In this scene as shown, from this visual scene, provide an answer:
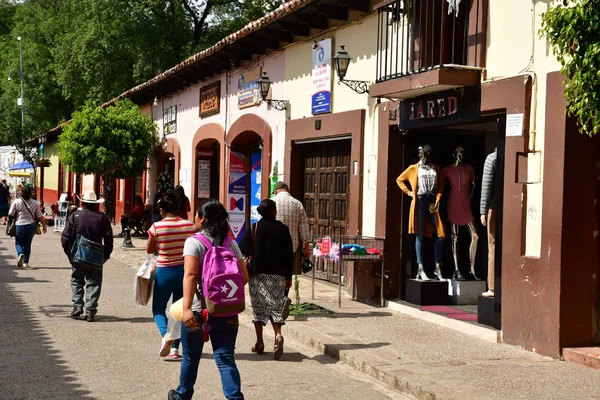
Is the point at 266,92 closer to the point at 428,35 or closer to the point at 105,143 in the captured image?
the point at 428,35

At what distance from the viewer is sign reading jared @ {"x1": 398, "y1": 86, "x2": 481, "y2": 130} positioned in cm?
967

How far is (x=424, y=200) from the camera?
11234 millimetres

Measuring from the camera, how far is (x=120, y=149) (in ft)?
79.2

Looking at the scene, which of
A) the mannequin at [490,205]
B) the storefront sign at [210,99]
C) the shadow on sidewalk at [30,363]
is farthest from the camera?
the storefront sign at [210,99]

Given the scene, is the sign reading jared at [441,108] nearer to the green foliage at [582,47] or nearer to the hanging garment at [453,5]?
the hanging garment at [453,5]

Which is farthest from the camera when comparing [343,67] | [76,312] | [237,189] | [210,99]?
[210,99]

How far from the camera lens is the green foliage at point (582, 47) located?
6.08 meters

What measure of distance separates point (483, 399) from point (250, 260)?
3.19m

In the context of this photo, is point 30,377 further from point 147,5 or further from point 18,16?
point 18,16

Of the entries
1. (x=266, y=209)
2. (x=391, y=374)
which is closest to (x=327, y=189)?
(x=266, y=209)

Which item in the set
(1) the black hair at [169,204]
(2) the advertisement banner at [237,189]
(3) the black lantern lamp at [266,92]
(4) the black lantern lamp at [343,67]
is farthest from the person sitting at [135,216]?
(1) the black hair at [169,204]

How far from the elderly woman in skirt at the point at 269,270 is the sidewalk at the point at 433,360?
27.6 inches

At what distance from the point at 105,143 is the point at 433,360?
17820 mm

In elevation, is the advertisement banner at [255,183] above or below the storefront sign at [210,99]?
below
